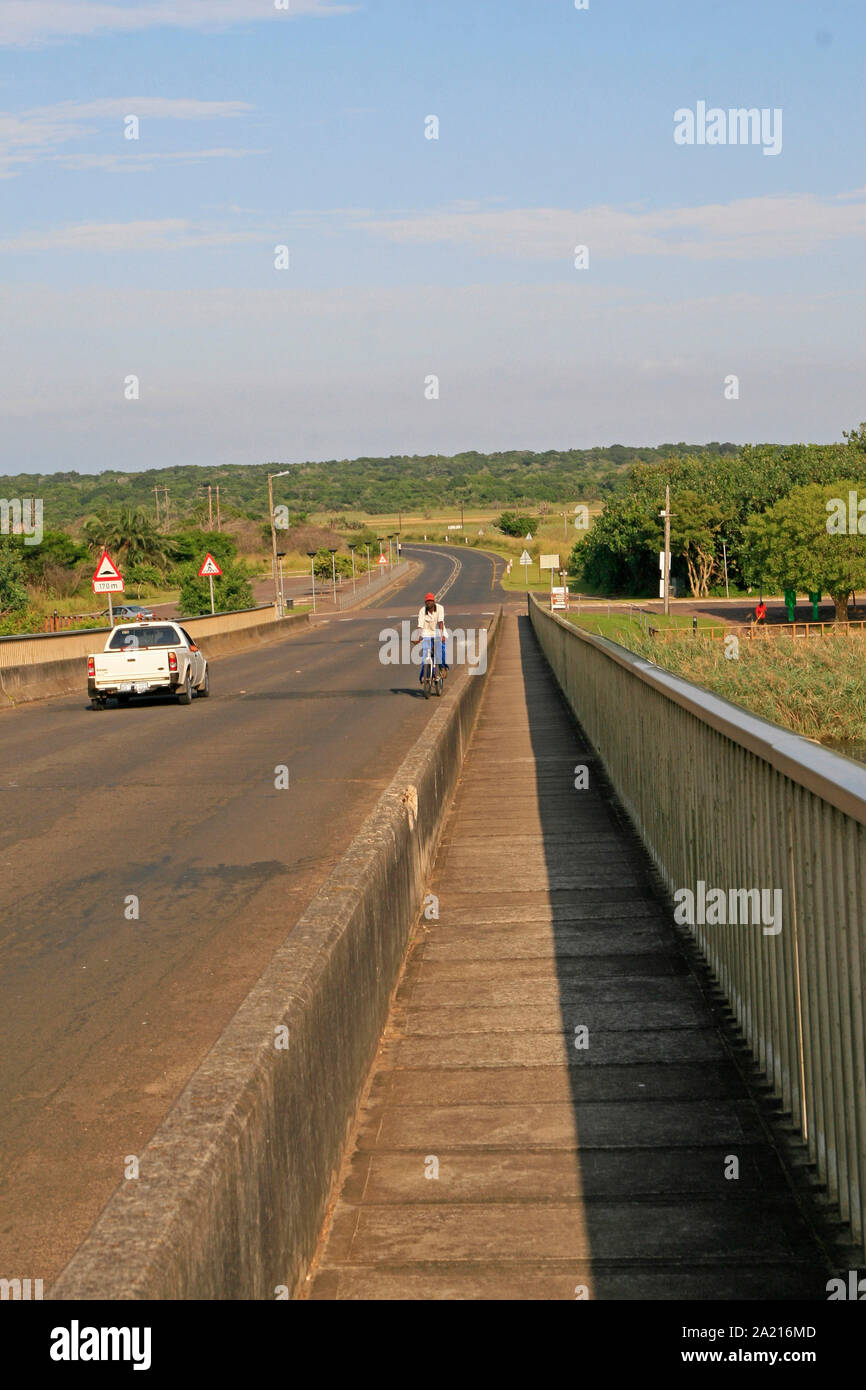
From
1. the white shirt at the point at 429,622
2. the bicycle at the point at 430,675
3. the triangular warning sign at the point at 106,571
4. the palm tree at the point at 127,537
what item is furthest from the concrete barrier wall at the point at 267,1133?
the palm tree at the point at 127,537

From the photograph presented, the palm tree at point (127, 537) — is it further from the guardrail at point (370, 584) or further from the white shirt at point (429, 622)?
the white shirt at point (429, 622)

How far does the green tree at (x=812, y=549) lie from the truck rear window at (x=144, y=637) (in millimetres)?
59530

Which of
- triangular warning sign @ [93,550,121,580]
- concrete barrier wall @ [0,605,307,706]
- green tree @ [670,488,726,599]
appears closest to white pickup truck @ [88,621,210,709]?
concrete barrier wall @ [0,605,307,706]

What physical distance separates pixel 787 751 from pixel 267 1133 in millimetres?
2132

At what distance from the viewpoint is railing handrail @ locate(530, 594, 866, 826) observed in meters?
3.87

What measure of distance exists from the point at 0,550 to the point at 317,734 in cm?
6646

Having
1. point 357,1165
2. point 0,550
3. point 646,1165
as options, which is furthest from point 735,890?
point 0,550

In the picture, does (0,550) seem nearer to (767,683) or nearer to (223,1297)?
(767,683)

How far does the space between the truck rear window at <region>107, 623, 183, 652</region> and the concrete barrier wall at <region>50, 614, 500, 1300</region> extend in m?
20.3

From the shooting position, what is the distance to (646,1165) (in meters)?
4.84

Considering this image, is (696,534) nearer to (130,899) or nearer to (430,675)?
(430,675)

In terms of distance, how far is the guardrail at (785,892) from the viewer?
159 inches

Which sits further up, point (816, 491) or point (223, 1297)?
point (816, 491)

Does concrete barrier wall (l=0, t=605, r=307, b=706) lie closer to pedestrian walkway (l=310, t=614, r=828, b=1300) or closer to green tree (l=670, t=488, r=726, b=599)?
pedestrian walkway (l=310, t=614, r=828, b=1300)
